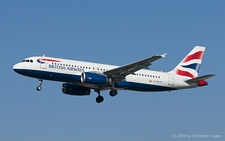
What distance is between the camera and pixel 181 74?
194 feet

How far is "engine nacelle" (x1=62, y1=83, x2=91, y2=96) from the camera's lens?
57.7 m

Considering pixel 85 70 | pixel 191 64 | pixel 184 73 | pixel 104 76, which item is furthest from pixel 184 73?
pixel 85 70

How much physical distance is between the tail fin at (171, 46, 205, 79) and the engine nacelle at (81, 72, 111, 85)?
10.2 metres

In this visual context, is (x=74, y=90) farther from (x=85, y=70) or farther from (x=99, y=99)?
(x=85, y=70)

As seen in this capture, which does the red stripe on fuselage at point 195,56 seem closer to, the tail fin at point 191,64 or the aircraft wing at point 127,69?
the tail fin at point 191,64

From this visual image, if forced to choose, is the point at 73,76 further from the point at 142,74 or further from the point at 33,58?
the point at 142,74

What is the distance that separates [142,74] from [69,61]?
337 inches

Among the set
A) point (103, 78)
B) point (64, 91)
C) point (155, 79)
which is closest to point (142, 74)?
point (155, 79)

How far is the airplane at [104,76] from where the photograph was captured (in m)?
52.7

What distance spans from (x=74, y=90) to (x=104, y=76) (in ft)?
18.3

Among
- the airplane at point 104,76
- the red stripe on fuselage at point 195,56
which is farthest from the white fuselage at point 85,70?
the red stripe on fuselage at point 195,56

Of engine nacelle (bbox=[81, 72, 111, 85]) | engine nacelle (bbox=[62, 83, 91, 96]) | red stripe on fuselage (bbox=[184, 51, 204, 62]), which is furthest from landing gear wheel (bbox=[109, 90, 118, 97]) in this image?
red stripe on fuselage (bbox=[184, 51, 204, 62])

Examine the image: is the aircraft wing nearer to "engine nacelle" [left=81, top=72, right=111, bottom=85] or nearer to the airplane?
the airplane

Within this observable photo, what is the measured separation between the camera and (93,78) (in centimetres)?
5278
